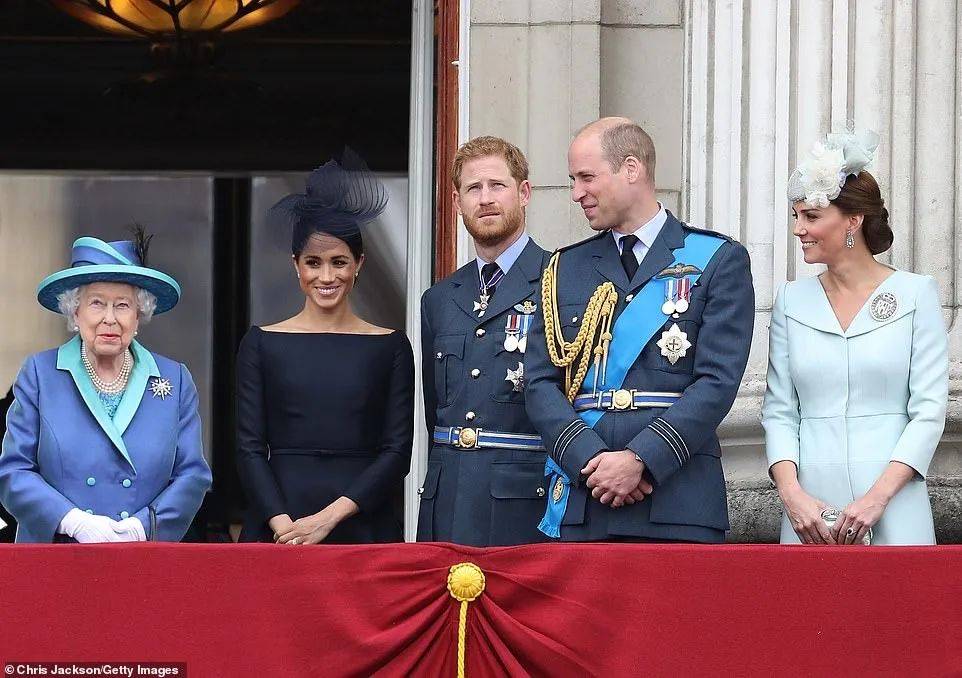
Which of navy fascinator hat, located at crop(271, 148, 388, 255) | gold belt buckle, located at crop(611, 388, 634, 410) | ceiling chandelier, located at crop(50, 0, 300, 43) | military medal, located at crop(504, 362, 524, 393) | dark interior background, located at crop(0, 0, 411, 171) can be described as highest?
ceiling chandelier, located at crop(50, 0, 300, 43)

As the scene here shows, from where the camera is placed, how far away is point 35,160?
961 centimetres

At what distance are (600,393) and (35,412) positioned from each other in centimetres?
137

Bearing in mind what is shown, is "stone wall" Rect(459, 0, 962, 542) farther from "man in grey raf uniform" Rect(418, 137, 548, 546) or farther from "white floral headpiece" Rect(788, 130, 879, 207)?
"white floral headpiece" Rect(788, 130, 879, 207)

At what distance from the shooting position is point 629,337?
4121mm

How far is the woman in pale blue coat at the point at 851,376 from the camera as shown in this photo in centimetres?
408

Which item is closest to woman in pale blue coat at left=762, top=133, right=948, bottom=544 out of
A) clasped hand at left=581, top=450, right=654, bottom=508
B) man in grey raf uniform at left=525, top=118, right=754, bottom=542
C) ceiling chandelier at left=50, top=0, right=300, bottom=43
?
man in grey raf uniform at left=525, top=118, right=754, bottom=542

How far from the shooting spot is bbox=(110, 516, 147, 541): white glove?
416cm

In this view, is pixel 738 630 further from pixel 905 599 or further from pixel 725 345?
pixel 725 345

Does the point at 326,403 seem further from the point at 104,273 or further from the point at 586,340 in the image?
the point at 586,340

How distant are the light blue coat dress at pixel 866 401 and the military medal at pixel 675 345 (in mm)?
348

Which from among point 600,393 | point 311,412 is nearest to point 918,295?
point 600,393

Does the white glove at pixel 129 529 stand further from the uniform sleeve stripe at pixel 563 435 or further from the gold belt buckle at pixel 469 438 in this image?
the uniform sleeve stripe at pixel 563 435

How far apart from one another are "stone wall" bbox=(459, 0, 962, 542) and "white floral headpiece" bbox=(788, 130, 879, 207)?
1.29 meters

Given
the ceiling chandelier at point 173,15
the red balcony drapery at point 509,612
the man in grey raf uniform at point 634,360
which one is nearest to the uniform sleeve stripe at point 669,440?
the man in grey raf uniform at point 634,360
